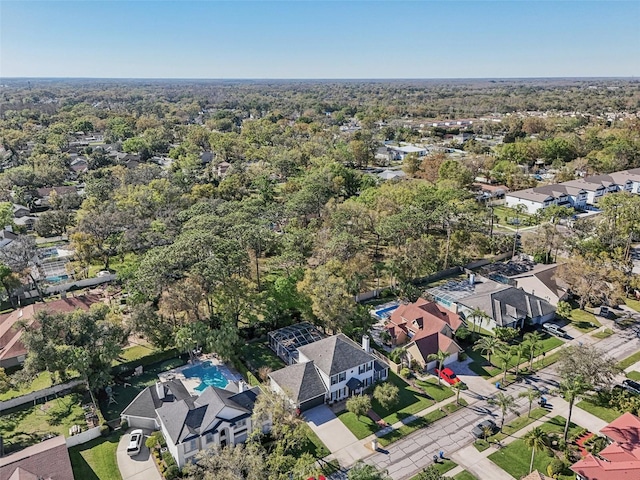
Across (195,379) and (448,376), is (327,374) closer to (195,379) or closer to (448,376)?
(448,376)

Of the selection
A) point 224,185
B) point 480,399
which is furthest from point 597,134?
point 480,399

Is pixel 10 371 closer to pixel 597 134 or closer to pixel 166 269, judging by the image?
pixel 166 269

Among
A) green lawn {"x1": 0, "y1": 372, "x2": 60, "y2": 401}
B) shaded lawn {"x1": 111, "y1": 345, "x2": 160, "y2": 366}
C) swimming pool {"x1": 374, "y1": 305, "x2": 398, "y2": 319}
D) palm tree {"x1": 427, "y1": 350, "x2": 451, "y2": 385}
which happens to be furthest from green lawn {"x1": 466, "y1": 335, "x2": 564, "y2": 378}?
green lawn {"x1": 0, "y1": 372, "x2": 60, "y2": 401}

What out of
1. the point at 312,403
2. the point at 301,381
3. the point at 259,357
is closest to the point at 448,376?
the point at 312,403

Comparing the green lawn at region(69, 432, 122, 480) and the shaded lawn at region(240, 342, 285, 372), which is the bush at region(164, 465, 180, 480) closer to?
the green lawn at region(69, 432, 122, 480)

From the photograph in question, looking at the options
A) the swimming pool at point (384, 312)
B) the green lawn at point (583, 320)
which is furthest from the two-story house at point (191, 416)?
the green lawn at point (583, 320)
